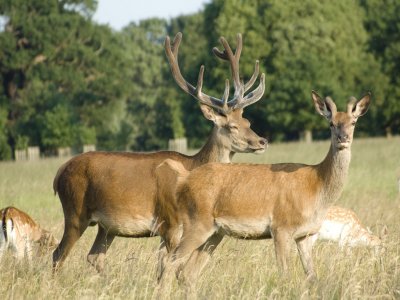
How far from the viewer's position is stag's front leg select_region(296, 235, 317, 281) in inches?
276

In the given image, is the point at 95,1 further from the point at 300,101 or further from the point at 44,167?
the point at 44,167

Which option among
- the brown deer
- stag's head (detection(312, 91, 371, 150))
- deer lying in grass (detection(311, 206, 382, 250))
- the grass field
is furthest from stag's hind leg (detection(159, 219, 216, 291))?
deer lying in grass (detection(311, 206, 382, 250))

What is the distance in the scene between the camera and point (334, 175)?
7109 millimetres

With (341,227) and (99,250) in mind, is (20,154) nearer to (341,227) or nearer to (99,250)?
(341,227)

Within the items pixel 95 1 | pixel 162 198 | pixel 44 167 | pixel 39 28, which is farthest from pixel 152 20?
pixel 162 198

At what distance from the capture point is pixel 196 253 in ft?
23.7

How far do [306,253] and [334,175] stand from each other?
24.1 inches

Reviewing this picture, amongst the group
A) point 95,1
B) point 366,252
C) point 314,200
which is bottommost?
point 366,252

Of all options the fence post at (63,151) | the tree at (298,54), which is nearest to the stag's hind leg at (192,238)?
the tree at (298,54)

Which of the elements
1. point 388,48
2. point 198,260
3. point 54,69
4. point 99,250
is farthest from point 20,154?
point 198,260

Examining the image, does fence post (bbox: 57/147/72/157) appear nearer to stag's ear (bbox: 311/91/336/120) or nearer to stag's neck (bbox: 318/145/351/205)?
stag's ear (bbox: 311/91/336/120)

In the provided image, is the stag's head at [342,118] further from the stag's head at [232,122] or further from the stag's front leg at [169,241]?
the stag's head at [232,122]

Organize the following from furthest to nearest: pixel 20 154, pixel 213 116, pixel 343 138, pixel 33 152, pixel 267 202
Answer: pixel 33 152 < pixel 20 154 < pixel 213 116 < pixel 267 202 < pixel 343 138

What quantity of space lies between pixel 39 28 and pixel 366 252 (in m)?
38.4
